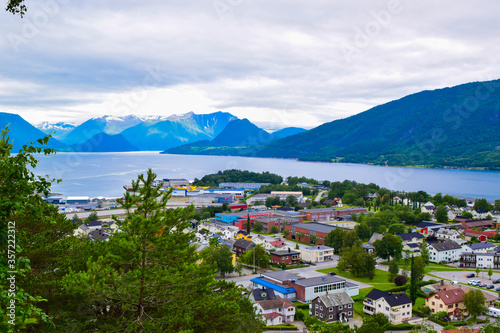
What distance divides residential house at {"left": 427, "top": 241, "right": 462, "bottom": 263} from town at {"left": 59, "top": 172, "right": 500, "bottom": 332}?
0.12 ft

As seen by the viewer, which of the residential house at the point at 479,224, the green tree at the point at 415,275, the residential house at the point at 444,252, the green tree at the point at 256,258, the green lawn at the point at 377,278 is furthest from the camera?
the residential house at the point at 479,224

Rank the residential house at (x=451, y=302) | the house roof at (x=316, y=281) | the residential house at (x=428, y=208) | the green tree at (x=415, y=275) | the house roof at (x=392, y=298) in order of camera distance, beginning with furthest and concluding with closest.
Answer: the residential house at (x=428, y=208), the house roof at (x=316, y=281), the green tree at (x=415, y=275), the residential house at (x=451, y=302), the house roof at (x=392, y=298)

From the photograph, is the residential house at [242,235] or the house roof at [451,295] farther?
the residential house at [242,235]

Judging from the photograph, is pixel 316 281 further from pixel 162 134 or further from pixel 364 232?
pixel 162 134

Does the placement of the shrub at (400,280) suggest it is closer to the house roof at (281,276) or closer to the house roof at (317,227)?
the house roof at (281,276)

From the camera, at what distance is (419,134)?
291 ft

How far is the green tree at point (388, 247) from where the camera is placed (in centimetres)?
1458

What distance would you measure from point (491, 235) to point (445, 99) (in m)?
88.7

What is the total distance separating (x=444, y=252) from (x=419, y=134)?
79999 millimetres

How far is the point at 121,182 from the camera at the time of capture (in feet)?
136

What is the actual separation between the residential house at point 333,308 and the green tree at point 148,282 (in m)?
6.14

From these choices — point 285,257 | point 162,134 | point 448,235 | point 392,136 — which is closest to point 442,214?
point 448,235

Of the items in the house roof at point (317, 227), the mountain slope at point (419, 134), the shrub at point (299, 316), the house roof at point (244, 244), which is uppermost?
the mountain slope at point (419, 134)

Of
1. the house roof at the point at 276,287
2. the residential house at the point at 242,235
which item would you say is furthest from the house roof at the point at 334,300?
the residential house at the point at 242,235
